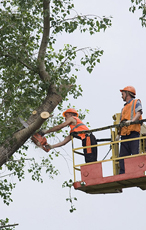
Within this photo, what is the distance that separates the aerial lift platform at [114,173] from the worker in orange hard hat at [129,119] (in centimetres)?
16

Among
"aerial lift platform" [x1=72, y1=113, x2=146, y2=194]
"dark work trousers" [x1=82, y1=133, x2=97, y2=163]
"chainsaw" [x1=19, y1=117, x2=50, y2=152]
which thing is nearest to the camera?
"aerial lift platform" [x1=72, y1=113, x2=146, y2=194]

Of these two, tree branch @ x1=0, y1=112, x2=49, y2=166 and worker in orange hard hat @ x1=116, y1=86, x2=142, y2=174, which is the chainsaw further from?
worker in orange hard hat @ x1=116, y1=86, x2=142, y2=174

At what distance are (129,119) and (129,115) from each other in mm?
78

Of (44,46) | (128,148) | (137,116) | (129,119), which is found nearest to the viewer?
(137,116)

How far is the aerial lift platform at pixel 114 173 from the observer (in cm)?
1222

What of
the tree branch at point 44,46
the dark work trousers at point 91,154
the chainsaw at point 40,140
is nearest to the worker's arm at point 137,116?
the dark work trousers at point 91,154

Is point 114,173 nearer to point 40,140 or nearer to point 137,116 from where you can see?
point 137,116

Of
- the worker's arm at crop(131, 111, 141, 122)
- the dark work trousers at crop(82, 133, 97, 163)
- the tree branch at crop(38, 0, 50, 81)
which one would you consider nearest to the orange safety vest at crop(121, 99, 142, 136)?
the worker's arm at crop(131, 111, 141, 122)

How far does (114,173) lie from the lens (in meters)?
12.6

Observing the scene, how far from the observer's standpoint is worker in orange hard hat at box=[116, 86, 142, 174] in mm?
12422

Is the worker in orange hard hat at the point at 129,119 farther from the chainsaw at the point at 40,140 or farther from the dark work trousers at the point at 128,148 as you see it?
the chainsaw at the point at 40,140

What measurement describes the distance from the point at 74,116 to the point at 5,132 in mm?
1669

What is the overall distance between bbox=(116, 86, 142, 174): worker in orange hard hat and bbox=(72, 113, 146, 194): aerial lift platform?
16cm

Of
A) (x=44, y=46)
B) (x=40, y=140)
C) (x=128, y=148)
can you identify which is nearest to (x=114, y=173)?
(x=128, y=148)
